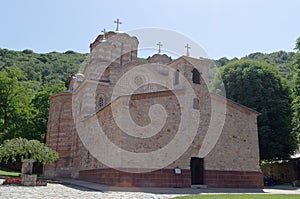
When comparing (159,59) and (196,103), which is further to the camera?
(159,59)

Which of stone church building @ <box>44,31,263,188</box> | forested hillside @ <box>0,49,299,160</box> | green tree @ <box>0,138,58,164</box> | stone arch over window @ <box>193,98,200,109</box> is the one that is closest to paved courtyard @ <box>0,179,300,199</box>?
green tree @ <box>0,138,58,164</box>

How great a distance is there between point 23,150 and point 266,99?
791 inches

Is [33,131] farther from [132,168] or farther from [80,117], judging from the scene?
[132,168]

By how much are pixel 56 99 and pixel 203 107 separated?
474 inches

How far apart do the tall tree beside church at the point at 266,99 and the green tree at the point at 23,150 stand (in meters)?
17.1

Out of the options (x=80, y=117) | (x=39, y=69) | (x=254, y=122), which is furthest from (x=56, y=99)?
(x=39, y=69)

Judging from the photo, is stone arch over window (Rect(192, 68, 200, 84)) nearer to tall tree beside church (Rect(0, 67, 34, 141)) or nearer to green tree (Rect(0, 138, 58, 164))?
green tree (Rect(0, 138, 58, 164))

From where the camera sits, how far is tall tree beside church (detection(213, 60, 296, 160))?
24.2 meters

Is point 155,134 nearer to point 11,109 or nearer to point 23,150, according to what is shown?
point 23,150

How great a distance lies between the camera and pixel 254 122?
61.8 feet

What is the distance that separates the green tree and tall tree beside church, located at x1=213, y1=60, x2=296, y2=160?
56.2 ft

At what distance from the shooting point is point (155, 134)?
1499cm

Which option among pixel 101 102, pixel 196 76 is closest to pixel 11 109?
pixel 101 102

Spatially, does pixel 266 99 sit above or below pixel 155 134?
above
